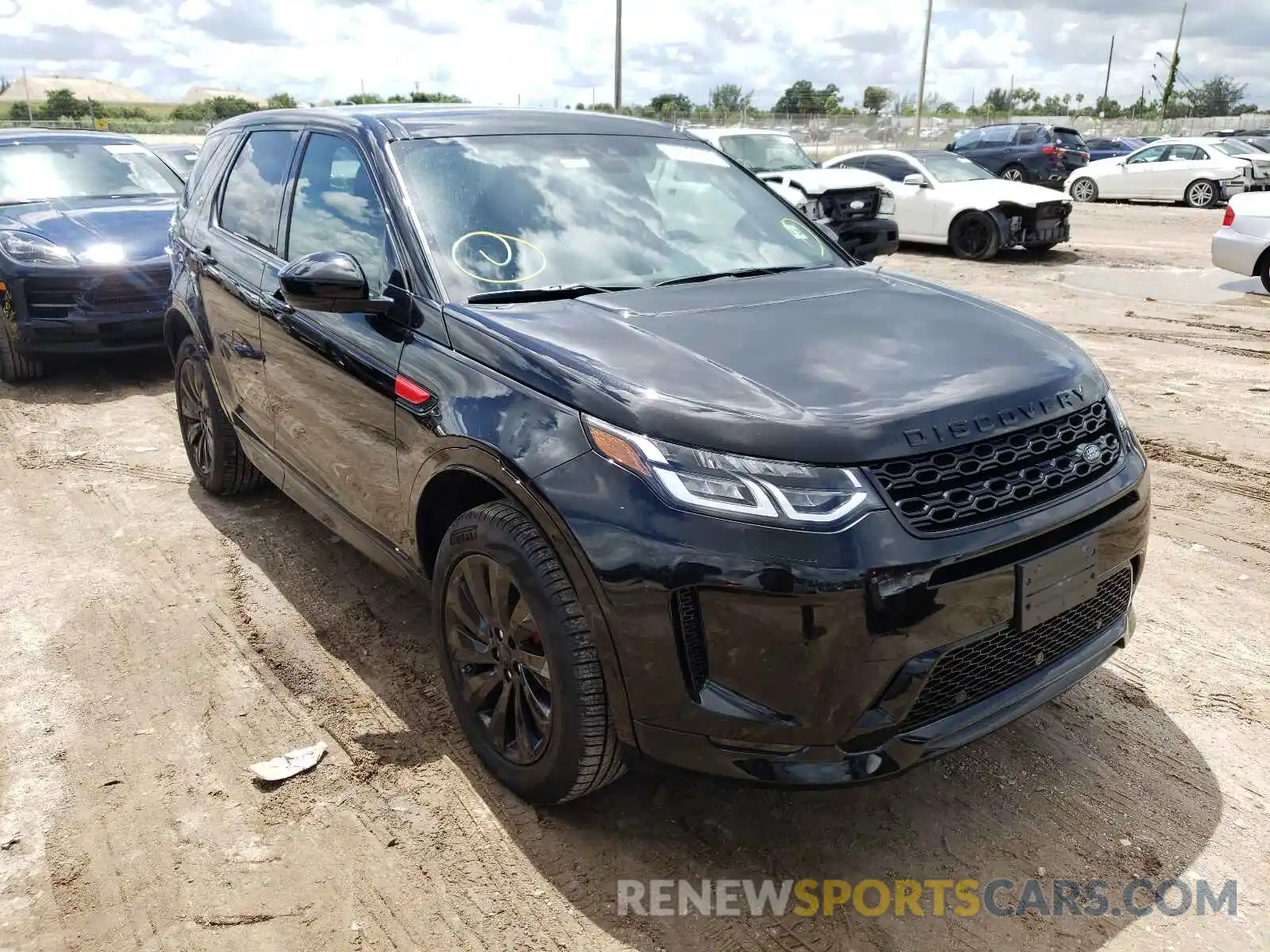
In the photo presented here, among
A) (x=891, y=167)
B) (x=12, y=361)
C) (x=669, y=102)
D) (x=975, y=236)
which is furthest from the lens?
(x=669, y=102)

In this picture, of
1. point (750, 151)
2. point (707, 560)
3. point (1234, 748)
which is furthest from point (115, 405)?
point (750, 151)

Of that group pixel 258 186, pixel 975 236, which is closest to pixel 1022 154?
pixel 975 236

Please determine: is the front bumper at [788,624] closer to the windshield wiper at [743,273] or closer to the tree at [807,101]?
the windshield wiper at [743,273]

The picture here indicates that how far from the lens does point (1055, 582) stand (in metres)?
2.45

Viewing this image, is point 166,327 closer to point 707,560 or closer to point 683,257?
point 683,257

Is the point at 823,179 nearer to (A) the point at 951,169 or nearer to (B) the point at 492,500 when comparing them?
(A) the point at 951,169

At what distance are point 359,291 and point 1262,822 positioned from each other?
301 centimetres

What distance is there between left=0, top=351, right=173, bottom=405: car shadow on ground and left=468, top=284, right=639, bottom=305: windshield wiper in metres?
5.61

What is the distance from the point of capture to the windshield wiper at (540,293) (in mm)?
3020

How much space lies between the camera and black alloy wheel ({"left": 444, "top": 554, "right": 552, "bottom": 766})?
8.75 ft

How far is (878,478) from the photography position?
2264 mm

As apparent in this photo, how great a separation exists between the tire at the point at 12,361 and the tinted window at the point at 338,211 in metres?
5.01

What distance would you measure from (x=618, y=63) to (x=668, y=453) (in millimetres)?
29095

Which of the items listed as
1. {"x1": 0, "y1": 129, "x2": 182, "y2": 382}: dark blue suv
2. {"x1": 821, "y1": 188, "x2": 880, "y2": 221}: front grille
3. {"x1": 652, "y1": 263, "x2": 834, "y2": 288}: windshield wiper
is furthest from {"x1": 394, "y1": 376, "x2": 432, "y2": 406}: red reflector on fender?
{"x1": 821, "y1": 188, "x2": 880, "y2": 221}: front grille
